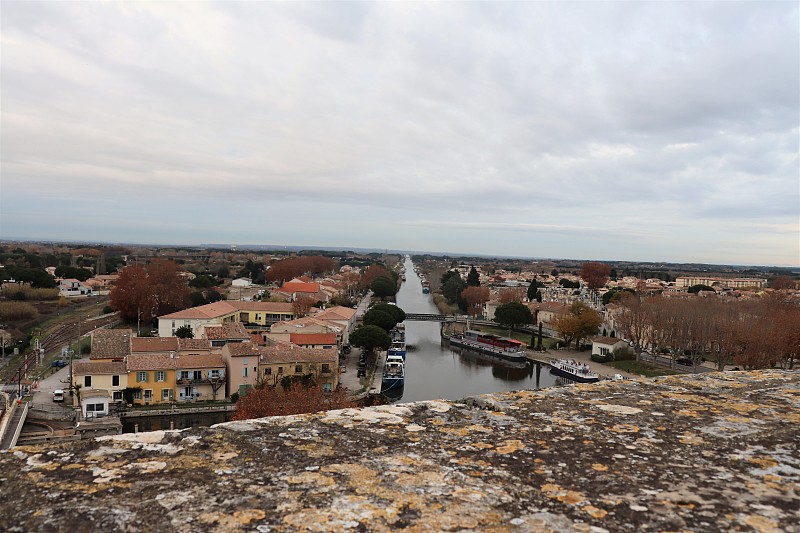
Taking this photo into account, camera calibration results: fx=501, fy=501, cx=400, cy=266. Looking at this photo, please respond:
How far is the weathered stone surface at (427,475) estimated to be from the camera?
1187 mm

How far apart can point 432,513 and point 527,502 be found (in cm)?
25

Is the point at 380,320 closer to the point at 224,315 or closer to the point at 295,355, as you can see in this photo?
the point at 224,315

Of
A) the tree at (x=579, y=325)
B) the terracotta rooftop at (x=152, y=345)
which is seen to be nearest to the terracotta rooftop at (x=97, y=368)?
Result: the terracotta rooftop at (x=152, y=345)

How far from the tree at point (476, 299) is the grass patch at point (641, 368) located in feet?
58.9

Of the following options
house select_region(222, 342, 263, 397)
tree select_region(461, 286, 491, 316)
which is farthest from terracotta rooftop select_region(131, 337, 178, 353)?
tree select_region(461, 286, 491, 316)

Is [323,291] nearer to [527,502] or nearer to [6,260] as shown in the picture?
[527,502]

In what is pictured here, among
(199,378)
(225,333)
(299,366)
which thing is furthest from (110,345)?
(299,366)

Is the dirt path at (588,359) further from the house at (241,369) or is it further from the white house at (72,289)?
the white house at (72,289)

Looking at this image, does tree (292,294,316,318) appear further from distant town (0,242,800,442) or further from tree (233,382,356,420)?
tree (233,382,356,420)

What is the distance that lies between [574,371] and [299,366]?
1305 cm

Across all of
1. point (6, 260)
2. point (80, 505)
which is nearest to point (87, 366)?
point (80, 505)

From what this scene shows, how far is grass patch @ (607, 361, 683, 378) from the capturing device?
2362 centimetres

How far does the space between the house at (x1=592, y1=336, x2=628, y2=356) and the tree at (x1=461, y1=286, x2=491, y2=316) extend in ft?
52.0

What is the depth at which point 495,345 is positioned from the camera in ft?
95.7
